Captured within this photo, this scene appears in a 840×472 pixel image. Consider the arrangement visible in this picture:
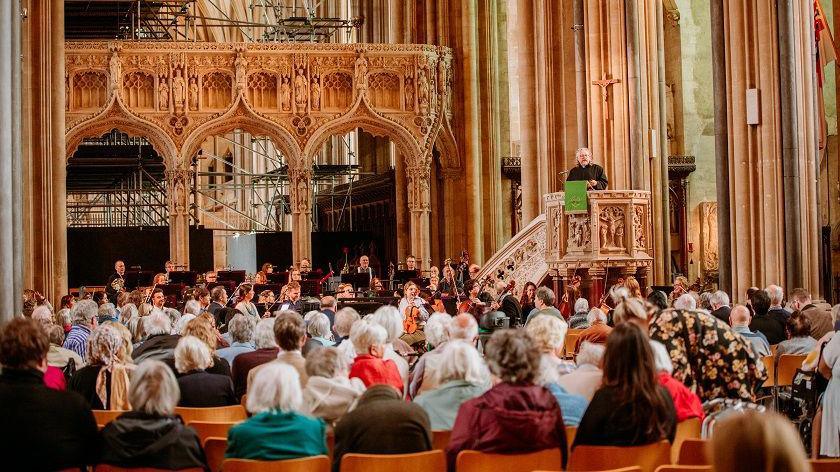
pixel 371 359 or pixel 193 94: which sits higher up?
pixel 193 94

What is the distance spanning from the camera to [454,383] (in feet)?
19.1

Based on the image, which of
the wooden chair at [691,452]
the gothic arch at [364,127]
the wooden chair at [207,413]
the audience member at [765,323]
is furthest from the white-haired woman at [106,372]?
the gothic arch at [364,127]

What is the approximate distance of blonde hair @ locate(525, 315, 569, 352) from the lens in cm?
640

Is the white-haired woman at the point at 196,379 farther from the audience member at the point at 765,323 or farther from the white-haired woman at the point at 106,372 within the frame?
the audience member at the point at 765,323

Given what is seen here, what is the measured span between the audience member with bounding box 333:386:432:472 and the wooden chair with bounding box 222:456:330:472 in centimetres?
27

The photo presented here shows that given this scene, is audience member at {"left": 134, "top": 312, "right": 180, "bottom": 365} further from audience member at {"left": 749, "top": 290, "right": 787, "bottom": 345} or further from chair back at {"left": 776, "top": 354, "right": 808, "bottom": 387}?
audience member at {"left": 749, "top": 290, "right": 787, "bottom": 345}

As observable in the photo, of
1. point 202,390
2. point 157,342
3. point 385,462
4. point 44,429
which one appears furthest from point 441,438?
point 157,342

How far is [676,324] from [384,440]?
198cm

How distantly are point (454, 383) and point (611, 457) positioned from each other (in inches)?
41.7

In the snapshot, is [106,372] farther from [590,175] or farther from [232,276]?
[232,276]

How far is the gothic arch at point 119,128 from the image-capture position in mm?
24688

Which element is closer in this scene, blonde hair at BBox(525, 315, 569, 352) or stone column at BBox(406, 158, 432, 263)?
blonde hair at BBox(525, 315, 569, 352)

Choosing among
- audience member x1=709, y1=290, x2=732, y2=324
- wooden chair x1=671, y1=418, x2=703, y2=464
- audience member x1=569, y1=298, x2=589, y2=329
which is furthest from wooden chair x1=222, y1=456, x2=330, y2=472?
audience member x1=569, y1=298, x2=589, y2=329

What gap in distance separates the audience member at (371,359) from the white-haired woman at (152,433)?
69.1 inches
